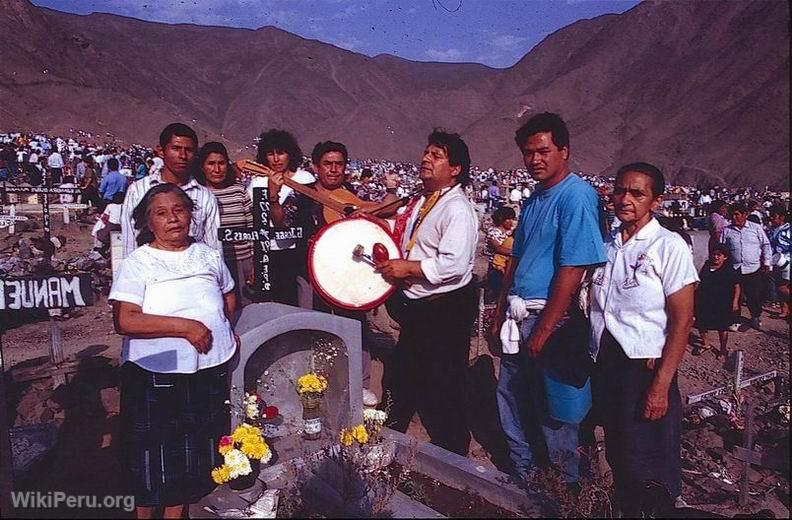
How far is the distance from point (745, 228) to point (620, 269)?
7391 millimetres

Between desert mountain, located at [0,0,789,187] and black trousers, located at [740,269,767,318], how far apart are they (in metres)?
45.8

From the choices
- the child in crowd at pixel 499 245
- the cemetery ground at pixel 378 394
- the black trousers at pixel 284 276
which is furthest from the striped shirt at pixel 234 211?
the child in crowd at pixel 499 245

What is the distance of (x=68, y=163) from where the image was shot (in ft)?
86.3

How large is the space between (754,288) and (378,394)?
7009 millimetres

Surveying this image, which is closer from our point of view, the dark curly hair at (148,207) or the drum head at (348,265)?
the dark curly hair at (148,207)

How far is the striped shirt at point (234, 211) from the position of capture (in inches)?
192

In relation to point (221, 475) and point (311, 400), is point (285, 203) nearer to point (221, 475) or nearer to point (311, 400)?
point (311, 400)

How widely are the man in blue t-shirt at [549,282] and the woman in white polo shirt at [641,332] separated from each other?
0.48 feet

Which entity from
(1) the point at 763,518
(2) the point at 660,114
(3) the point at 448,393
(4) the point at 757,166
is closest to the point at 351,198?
(3) the point at 448,393

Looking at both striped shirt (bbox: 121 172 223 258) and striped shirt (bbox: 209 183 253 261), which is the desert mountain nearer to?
striped shirt (bbox: 209 183 253 261)

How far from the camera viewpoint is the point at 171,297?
316 cm

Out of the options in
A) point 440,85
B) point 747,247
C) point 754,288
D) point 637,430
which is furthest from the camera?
point 440,85

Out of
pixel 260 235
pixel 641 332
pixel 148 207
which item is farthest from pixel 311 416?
pixel 641 332

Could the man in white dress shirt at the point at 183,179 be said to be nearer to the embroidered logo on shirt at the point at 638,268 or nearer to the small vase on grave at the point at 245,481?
the small vase on grave at the point at 245,481
